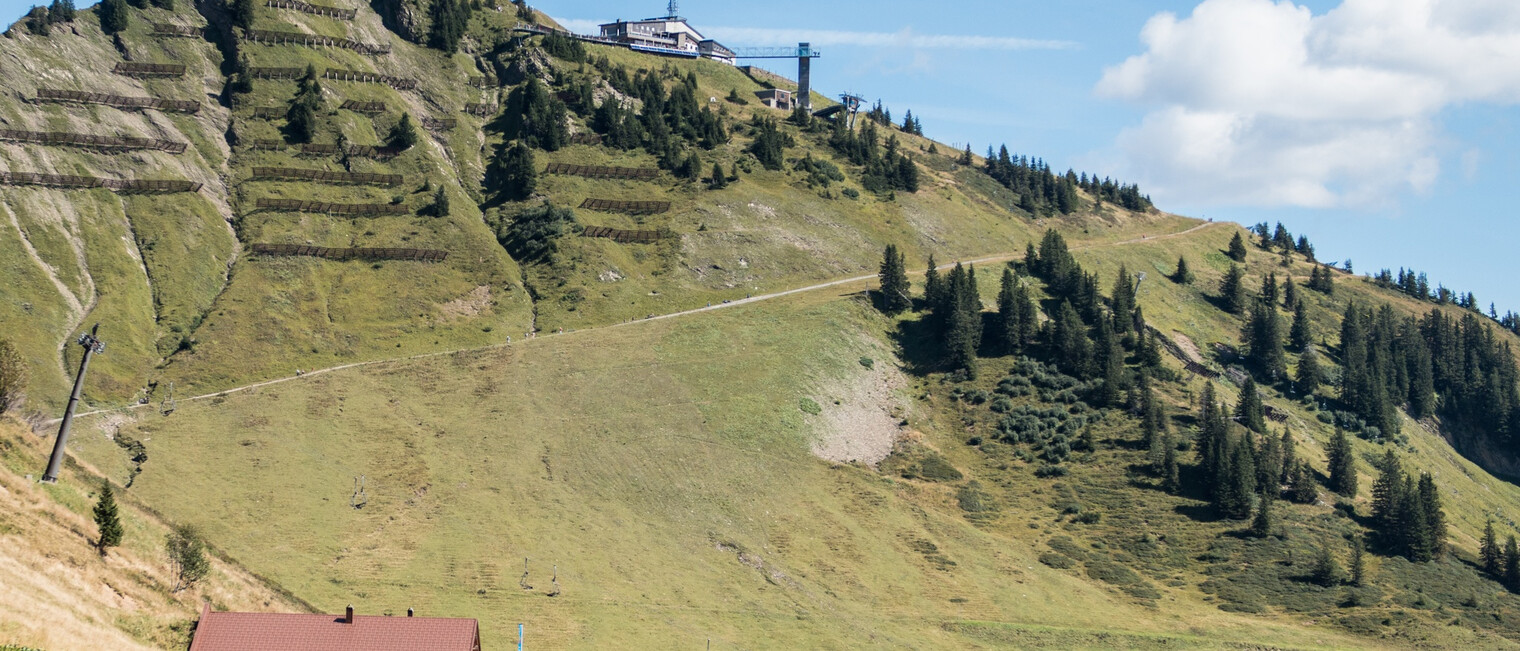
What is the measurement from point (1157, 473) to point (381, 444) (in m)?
85.9

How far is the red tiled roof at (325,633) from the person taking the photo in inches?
2024

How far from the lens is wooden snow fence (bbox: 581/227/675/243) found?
173 m

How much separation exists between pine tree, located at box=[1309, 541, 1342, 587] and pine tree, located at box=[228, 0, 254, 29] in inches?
6786

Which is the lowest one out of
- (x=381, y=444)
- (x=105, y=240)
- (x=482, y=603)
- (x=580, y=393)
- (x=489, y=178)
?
(x=482, y=603)

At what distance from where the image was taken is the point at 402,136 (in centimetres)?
18125

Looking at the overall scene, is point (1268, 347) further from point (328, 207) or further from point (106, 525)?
point (106, 525)

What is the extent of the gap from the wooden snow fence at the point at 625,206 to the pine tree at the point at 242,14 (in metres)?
62.9

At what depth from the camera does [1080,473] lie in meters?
137

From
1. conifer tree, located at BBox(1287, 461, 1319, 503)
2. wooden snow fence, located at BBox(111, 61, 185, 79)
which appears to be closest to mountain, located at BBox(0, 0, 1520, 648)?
conifer tree, located at BBox(1287, 461, 1319, 503)

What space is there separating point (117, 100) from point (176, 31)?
24.8 m

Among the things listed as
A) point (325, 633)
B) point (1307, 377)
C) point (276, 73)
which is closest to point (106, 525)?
point (325, 633)

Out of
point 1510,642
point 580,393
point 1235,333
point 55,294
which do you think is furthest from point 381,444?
point 1235,333

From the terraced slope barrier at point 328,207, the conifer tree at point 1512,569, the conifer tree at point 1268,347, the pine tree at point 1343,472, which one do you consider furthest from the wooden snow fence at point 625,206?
the conifer tree at point 1512,569

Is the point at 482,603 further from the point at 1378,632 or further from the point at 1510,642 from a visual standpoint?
the point at 1510,642
